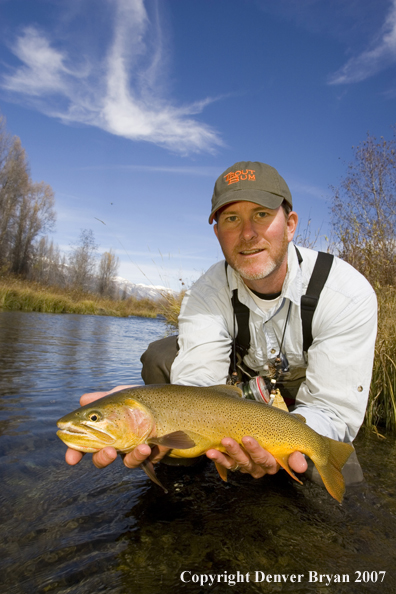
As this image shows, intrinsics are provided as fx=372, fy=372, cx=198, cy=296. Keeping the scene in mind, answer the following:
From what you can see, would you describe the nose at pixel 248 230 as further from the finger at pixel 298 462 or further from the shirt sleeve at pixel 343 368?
the finger at pixel 298 462

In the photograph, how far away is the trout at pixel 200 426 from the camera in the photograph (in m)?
1.92

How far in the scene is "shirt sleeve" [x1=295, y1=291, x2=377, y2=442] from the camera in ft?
8.21

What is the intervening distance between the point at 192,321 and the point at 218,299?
0.31m

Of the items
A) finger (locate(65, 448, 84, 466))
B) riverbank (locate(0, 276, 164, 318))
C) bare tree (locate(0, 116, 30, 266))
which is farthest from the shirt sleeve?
bare tree (locate(0, 116, 30, 266))

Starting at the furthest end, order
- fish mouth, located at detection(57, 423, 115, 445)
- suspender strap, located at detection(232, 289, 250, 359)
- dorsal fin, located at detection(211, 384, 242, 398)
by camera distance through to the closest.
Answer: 1. suspender strap, located at detection(232, 289, 250, 359)
2. dorsal fin, located at detection(211, 384, 242, 398)
3. fish mouth, located at detection(57, 423, 115, 445)

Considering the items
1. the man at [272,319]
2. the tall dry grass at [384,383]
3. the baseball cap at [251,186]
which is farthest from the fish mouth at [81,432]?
the tall dry grass at [384,383]

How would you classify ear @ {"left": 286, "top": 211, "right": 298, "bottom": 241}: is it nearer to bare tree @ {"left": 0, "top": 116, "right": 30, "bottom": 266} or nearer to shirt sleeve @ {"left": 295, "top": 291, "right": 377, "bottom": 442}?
shirt sleeve @ {"left": 295, "top": 291, "right": 377, "bottom": 442}

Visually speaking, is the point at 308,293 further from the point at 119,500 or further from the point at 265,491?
the point at 119,500

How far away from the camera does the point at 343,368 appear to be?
8.24ft

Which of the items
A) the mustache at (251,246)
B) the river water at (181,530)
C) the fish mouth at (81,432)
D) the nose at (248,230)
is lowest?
the river water at (181,530)

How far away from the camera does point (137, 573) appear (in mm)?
1763

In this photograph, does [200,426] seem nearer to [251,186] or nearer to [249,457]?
[249,457]

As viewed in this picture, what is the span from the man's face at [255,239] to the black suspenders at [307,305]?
0.26m

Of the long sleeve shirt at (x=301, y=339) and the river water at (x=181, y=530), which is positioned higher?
the long sleeve shirt at (x=301, y=339)
